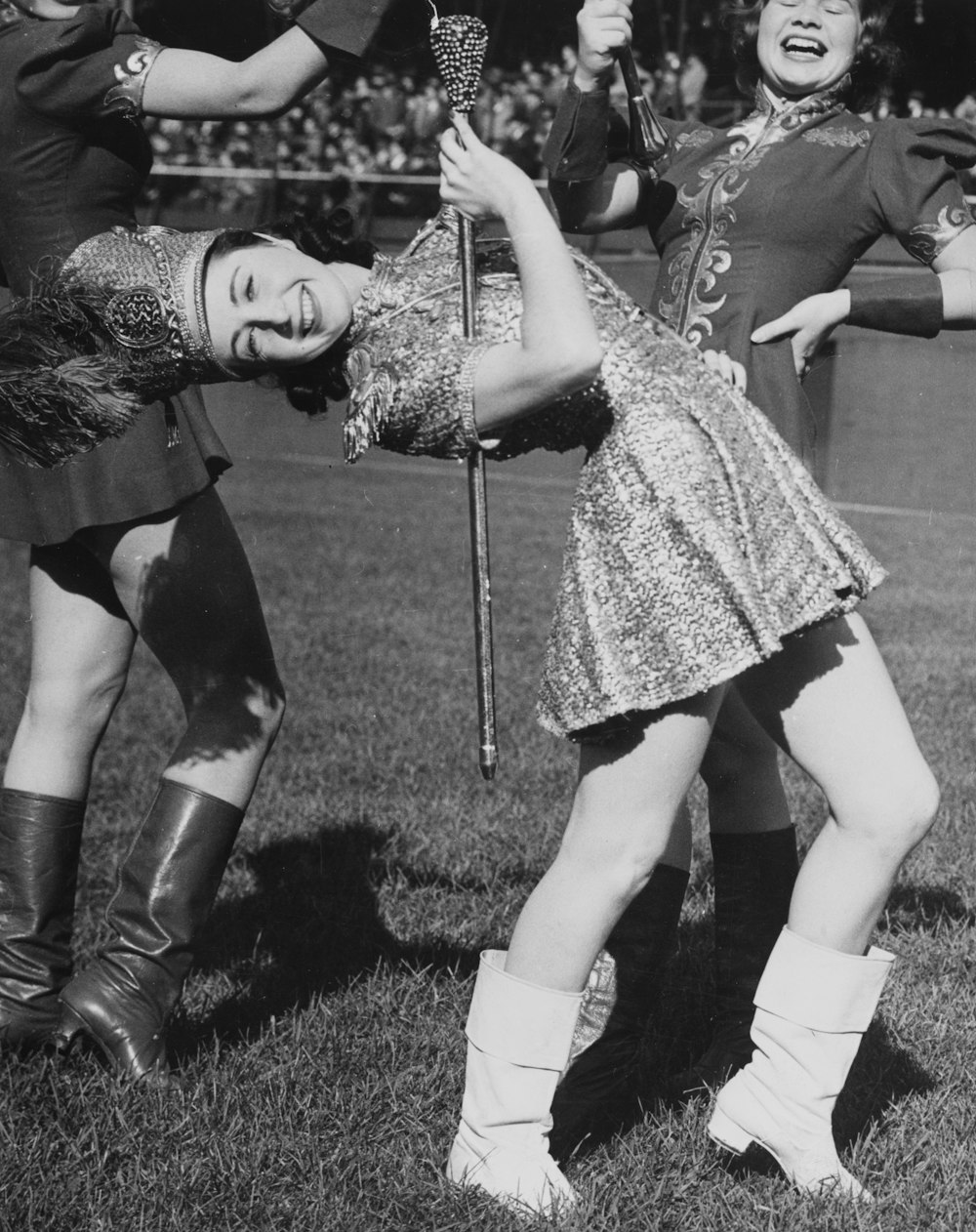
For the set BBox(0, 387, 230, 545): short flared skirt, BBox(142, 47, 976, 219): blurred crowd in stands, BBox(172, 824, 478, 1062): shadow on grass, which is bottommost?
BBox(142, 47, 976, 219): blurred crowd in stands

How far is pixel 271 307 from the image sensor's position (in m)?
2.33

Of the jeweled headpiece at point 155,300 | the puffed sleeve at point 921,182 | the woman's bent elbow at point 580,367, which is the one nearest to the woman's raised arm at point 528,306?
the woman's bent elbow at point 580,367

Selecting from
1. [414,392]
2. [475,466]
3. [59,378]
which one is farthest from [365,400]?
[59,378]

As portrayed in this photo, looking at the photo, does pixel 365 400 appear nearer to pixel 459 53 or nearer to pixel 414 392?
pixel 414 392

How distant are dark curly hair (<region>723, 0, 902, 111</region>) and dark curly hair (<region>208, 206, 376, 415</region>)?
0.88 meters

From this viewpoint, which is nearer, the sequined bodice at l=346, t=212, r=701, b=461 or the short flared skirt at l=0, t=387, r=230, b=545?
the sequined bodice at l=346, t=212, r=701, b=461

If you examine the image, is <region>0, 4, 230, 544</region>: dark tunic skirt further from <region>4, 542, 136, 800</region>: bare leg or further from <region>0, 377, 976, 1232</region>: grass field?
<region>0, 377, 976, 1232</region>: grass field

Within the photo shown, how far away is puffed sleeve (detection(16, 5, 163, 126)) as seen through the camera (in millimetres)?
2566

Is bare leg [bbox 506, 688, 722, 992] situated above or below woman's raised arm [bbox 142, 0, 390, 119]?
below

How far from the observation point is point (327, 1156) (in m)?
2.62

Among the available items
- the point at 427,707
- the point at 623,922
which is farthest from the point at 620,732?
the point at 427,707

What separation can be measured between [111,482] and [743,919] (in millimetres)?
1429

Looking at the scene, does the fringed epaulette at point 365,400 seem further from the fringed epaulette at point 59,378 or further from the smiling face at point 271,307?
the fringed epaulette at point 59,378

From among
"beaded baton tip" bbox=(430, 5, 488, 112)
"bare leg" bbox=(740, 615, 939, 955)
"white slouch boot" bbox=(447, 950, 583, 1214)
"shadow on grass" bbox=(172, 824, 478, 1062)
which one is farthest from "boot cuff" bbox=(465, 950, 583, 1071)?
"beaded baton tip" bbox=(430, 5, 488, 112)
